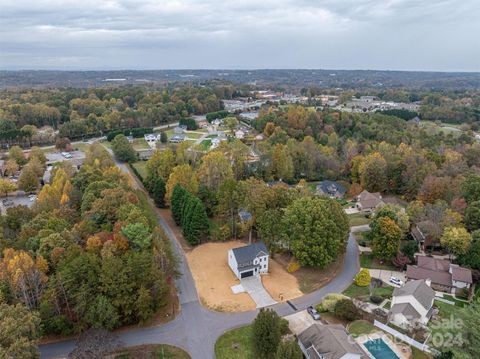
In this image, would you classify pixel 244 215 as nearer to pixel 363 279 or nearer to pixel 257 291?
pixel 257 291

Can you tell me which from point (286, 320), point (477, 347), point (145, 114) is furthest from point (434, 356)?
point (145, 114)

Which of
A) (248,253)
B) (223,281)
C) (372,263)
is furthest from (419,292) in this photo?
(223,281)

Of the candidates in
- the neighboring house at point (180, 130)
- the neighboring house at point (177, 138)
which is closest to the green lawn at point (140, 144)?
the neighboring house at point (177, 138)

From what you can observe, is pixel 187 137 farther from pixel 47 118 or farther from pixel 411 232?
pixel 411 232

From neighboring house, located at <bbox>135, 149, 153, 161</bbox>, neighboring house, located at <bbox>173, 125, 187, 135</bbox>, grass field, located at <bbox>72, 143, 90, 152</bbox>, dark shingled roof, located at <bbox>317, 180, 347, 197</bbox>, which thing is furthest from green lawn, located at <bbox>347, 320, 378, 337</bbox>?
neighboring house, located at <bbox>173, 125, 187, 135</bbox>

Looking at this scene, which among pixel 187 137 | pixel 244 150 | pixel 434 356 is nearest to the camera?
pixel 434 356

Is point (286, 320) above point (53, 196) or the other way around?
the other way around

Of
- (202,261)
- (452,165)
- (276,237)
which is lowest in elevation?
(202,261)

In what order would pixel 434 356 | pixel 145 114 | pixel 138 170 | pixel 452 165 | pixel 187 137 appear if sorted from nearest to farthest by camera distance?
pixel 434 356 → pixel 452 165 → pixel 138 170 → pixel 187 137 → pixel 145 114
